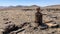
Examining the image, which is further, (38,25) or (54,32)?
(38,25)

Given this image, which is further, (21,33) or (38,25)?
(38,25)

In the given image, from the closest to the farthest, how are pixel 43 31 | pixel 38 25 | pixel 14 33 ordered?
pixel 14 33, pixel 43 31, pixel 38 25

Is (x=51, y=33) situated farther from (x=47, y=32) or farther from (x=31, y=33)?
(x=31, y=33)

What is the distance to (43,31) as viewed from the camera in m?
14.9

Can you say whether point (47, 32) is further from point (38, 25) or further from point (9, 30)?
point (9, 30)

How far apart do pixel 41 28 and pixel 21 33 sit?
2487 millimetres

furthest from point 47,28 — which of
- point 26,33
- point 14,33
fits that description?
point 14,33

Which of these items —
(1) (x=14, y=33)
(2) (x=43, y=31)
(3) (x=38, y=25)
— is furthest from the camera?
(3) (x=38, y=25)

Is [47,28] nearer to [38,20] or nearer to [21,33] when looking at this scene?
[38,20]

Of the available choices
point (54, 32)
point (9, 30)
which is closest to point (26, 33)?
point (9, 30)

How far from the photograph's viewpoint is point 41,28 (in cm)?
1565

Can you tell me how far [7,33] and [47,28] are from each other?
4.33m

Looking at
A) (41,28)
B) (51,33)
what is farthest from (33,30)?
(51,33)

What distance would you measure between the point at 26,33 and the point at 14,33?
1.13 metres
